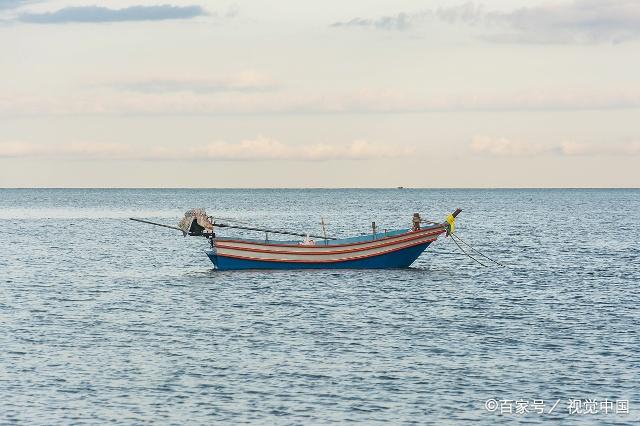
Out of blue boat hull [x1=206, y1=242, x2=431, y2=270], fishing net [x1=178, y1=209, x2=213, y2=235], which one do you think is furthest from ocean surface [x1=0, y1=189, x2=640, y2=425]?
fishing net [x1=178, y1=209, x2=213, y2=235]

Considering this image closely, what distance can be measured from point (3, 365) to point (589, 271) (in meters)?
42.6

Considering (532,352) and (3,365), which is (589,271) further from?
(3,365)

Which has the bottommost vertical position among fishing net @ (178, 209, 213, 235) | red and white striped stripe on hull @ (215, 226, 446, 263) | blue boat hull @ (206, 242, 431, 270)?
blue boat hull @ (206, 242, 431, 270)

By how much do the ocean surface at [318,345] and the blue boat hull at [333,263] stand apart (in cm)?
63

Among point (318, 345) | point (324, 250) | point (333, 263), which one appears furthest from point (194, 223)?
point (318, 345)

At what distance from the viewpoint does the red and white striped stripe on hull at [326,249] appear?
2327 inches

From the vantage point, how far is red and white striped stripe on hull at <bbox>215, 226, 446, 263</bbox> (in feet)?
194

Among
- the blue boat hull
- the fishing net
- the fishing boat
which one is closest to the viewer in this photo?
the fishing net

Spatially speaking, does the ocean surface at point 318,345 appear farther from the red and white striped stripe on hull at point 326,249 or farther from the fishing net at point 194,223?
the fishing net at point 194,223

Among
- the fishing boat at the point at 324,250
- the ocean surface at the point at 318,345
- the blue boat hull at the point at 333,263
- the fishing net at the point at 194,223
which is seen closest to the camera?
the ocean surface at the point at 318,345

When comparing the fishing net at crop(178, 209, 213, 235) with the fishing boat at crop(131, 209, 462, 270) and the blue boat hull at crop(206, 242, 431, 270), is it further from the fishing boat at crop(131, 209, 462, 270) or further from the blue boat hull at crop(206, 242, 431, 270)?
the blue boat hull at crop(206, 242, 431, 270)

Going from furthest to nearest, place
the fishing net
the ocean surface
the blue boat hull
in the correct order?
1. the blue boat hull
2. the fishing net
3. the ocean surface

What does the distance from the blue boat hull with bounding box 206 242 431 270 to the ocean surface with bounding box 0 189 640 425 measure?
631 millimetres

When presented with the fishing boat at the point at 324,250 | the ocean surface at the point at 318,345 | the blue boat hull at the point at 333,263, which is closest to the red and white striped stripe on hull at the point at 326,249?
the fishing boat at the point at 324,250
